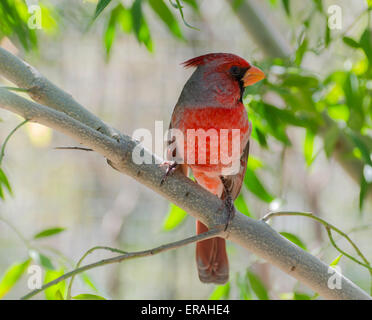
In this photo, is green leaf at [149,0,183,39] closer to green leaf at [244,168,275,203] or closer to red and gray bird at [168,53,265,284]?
red and gray bird at [168,53,265,284]

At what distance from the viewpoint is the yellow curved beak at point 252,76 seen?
1864 mm

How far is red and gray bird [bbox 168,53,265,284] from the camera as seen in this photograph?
1787 mm

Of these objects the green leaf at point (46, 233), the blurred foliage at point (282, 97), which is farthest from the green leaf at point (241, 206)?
the green leaf at point (46, 233)

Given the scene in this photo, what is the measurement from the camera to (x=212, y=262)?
80.1 inches

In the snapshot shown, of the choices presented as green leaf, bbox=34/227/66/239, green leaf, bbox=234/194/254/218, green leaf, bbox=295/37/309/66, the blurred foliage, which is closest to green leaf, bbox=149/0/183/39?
the blurred foliage

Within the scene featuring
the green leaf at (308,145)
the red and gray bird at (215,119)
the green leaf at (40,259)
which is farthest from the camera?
the green leaf at (308,145)

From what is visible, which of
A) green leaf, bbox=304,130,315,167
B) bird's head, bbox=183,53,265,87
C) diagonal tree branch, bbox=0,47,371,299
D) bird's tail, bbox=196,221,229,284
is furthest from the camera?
green leaf, bbox=304,130,315,167

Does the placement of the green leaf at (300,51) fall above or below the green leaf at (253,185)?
above

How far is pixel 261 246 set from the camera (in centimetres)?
141

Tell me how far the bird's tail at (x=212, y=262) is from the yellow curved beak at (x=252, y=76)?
2.12 ft

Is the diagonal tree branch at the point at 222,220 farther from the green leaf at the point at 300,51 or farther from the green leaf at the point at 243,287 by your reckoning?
the green leaf at the point at 300,51

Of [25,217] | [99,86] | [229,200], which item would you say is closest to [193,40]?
[99,86]

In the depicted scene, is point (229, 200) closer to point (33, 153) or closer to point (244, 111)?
point (244, 111)

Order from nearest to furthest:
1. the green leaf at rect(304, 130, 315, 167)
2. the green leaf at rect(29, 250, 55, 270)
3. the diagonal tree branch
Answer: the diagonal tree branch < the green leaf at rect(29, 250, 55, 270) < the green leaf at rect(304, 130, 315, 167)
